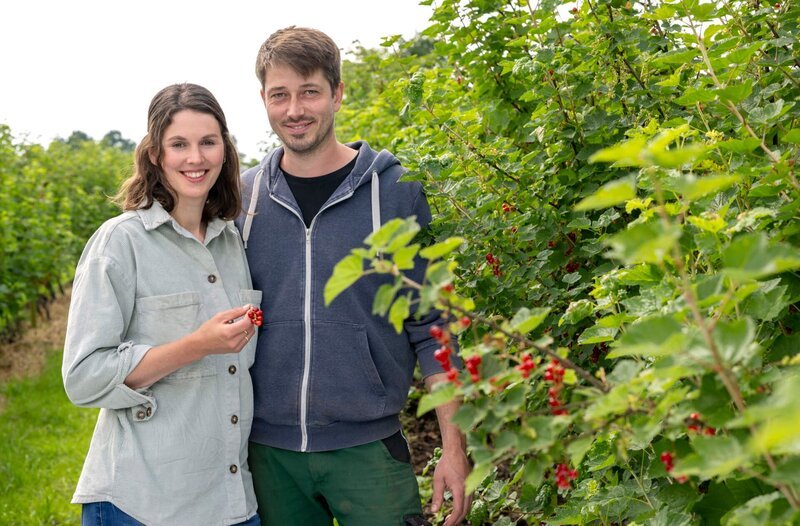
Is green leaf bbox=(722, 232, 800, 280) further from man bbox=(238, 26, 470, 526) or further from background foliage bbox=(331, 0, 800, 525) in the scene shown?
man bbox=(238, 26, 470, 526)

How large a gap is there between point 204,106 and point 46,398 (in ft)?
18.5

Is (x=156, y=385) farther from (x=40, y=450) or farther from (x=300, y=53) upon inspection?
(x=40, y=450)

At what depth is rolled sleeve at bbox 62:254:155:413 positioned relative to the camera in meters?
2.19

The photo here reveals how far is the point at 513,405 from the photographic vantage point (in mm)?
1200

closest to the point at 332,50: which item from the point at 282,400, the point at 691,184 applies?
the point at 282,400

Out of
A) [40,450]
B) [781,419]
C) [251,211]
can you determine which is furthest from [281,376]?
[40,450]

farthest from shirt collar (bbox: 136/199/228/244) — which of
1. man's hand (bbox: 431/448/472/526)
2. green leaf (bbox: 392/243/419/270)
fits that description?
green leaf (bbox: 392/243/419/270)

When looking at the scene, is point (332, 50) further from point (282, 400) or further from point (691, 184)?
point (691, 184)

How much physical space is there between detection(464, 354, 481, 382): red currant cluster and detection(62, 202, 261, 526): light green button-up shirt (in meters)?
1.29

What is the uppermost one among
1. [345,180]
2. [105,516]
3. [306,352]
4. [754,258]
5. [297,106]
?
[297,106]

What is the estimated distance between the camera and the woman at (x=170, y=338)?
7.29 ft

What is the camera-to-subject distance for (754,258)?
3.23 ft

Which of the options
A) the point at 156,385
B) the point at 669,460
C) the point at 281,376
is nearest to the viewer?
the point at 669,460

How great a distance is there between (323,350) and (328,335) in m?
0.05
